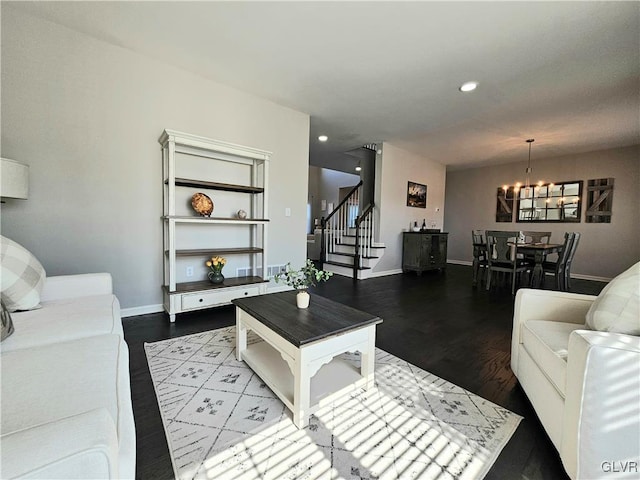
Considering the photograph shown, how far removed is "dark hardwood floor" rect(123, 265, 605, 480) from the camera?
48.2 inches

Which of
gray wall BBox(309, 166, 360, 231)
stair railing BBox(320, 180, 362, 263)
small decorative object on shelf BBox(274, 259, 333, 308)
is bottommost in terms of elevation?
small decorative object on shelf BBox(274, 259, 333, 308)

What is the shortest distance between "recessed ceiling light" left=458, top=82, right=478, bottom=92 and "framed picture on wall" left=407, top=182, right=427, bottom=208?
2.99 m

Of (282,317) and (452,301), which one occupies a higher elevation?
(282,317)

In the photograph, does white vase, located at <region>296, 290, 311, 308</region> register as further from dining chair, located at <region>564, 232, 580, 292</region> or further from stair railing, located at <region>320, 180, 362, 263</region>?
dining chair, located at <region>564, 232, 580, 292</region>

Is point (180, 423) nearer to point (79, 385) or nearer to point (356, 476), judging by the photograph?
point (79, 385)

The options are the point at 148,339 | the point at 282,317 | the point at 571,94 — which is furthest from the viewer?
the point at 571,94

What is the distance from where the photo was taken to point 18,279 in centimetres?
158

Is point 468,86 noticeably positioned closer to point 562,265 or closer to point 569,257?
point 562,265

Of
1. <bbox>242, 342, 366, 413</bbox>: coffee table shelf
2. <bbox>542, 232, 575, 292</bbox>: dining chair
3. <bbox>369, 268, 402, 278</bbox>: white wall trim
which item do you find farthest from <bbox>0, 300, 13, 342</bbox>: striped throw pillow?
<bbox>542, 232, 575, 292</bbox>: dining chair

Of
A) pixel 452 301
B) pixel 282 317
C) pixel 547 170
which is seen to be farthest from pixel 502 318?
pixel 547 170

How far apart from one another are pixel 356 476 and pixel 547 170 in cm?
777

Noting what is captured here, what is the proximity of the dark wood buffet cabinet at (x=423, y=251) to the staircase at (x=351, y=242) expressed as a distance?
71cm

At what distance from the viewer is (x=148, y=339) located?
92.7 inches

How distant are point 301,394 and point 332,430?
0.24 m
